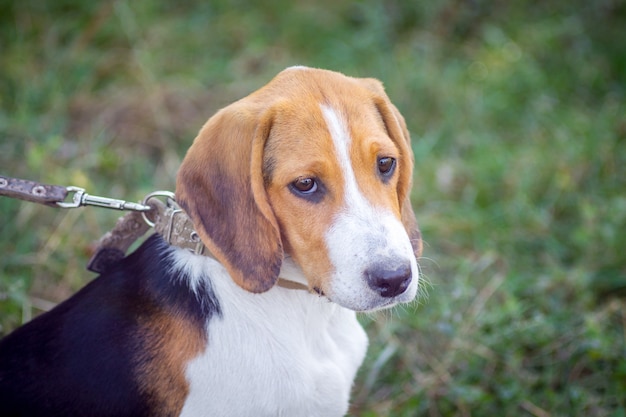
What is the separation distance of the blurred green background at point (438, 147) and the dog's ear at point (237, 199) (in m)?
1.82

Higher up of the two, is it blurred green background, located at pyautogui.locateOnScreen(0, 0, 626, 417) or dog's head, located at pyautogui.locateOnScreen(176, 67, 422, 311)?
dog's head, located at pyautogui.locateOnScreen(176, 67, 422, 311)

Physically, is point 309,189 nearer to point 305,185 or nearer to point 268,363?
point 305,185

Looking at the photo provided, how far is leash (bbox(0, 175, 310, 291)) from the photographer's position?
314cm

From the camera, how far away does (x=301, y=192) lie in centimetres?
291

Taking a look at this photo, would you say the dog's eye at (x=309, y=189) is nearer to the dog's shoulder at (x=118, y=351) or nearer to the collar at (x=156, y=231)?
the collar at (x=156, y=231)

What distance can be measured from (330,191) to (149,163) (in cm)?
408

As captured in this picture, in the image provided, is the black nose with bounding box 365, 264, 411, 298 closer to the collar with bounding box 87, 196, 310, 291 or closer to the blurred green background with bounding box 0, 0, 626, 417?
the collar with bounding box 87, 196, 310, 291

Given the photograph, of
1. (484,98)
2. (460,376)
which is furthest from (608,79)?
(460,376)

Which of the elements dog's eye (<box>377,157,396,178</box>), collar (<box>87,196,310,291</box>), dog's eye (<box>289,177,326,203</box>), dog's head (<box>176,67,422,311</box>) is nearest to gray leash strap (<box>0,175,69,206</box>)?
collar (<box>87,196,310,291</box>)

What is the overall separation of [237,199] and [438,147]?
14.8ft

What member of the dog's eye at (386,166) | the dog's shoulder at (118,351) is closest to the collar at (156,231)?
the dog's shoulder at (118,351)

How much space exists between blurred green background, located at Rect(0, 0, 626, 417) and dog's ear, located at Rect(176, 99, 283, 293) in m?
1.82

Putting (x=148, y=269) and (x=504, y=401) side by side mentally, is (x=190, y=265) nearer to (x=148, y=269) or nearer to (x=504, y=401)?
(x=148, y=269)

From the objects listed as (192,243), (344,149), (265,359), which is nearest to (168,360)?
(265,359)
